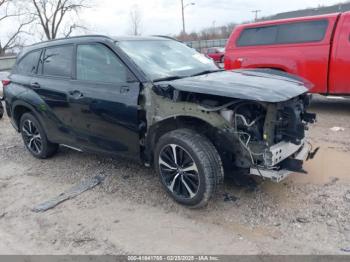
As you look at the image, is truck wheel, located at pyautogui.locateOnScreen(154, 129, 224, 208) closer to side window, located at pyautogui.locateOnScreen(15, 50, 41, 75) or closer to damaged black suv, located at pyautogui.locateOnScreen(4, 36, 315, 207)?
damaged black suv, located at pyautogui.locateOnScreen(4, 36, 315, 207)

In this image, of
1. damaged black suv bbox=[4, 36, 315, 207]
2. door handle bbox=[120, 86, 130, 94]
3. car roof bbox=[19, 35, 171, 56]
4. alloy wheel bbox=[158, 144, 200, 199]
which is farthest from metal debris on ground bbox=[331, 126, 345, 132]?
door handle bbox=[120, 86, 130, 94]

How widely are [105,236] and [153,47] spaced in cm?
242

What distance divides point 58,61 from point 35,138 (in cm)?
140

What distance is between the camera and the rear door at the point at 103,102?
389cm

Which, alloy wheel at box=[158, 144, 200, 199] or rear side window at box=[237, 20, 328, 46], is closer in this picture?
alloy wheel at box=[158, 144, 200, 199]

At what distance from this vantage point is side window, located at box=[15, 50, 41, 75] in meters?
5.21

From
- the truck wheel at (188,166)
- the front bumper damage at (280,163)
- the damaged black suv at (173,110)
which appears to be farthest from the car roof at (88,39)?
the front bumper damage at (280,163)

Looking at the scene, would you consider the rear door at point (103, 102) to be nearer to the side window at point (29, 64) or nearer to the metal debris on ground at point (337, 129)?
the side window at point (29, 64)

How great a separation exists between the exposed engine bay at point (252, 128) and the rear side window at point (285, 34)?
14.5ft

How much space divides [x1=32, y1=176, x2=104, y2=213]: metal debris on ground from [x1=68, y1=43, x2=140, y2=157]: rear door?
1.49 ft

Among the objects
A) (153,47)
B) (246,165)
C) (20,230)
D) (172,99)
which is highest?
(153,47)

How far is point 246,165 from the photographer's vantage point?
3.40 meters

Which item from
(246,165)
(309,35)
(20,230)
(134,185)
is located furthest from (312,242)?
(309,35)

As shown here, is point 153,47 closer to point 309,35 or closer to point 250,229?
point 250,229
